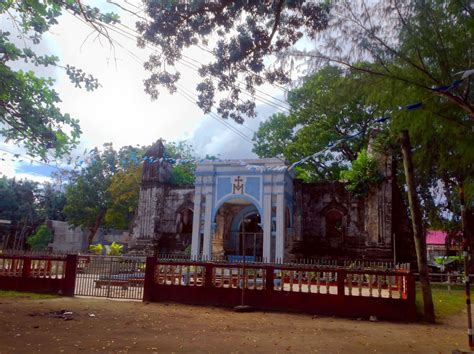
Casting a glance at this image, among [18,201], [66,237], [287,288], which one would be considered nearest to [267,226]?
[287,288]

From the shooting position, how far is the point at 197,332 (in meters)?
7.11

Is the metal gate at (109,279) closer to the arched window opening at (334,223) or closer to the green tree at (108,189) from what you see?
the arched window opening at (334,223)

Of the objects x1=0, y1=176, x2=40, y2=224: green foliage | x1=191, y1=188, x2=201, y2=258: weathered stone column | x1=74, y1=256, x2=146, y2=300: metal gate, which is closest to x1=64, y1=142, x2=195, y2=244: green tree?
x1=0, y1=176, x2=40, y2=224: green foliage

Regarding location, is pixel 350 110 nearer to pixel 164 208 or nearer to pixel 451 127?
pixel 164 208

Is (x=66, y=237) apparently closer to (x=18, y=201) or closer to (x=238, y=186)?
(x=18, y=201)

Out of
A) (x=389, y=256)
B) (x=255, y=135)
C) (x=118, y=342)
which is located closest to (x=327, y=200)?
(x=389, y=256)

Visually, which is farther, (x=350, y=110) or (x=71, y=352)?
(x=350, y=110)

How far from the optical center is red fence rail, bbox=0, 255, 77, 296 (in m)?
11.4

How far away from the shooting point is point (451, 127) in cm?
791

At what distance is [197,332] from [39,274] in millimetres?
6737

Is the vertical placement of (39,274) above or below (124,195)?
below

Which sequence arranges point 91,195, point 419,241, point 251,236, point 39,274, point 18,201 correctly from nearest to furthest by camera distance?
1. point 419,241
2. point 39,274
3. point 251,236
4. point 91,195
5. point 18,201

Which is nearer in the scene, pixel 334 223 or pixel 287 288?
pixel 287 288

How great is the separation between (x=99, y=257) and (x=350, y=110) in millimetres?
17376
